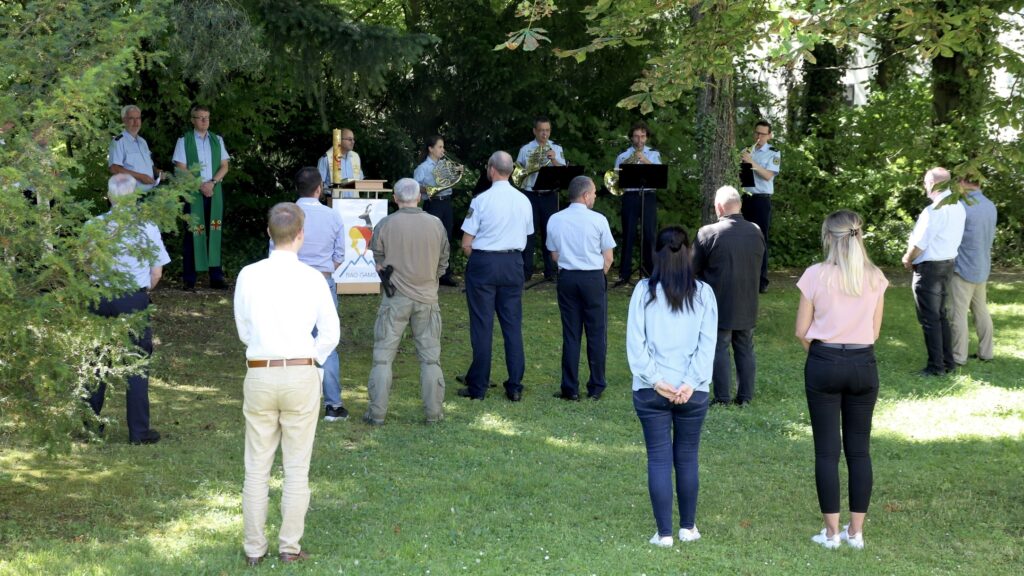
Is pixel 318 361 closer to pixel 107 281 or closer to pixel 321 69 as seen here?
pixel 107 281

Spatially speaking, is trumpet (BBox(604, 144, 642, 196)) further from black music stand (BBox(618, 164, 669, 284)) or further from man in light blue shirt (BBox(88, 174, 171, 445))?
man in light blue shirt (BBox(88, 174, 171, 445))

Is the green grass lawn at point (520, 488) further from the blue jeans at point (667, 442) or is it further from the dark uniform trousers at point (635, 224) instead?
the dark uniform trousers at point (635, 224)

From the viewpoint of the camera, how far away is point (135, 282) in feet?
22.0

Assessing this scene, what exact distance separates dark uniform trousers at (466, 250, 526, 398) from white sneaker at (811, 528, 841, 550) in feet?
13.6

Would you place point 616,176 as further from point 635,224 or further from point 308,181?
point 308,181

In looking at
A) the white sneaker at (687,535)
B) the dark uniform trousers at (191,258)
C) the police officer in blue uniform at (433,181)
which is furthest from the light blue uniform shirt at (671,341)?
the dark uniform trousers at (191,258)

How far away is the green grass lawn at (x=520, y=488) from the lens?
20.5 ft

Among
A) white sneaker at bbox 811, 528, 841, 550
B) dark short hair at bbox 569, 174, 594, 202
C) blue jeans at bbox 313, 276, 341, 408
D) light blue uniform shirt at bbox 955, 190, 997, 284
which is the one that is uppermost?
dark short hair at bbox 569, 174, 594, 202

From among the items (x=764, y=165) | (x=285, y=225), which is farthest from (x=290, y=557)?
(x=764, y=165)

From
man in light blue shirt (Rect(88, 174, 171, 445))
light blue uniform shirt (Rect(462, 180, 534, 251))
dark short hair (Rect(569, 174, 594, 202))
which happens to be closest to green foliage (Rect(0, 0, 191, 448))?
man in light blue shirt (Rect(88, 174, 171, 445))

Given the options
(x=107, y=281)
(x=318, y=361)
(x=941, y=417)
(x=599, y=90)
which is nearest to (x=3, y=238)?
(x=107, y=281)

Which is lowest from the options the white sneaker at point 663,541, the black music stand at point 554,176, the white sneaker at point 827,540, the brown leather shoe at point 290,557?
the white sneaker at point 827,540

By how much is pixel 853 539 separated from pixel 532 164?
966 centimetres

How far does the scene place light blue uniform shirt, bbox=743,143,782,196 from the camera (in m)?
15.7
